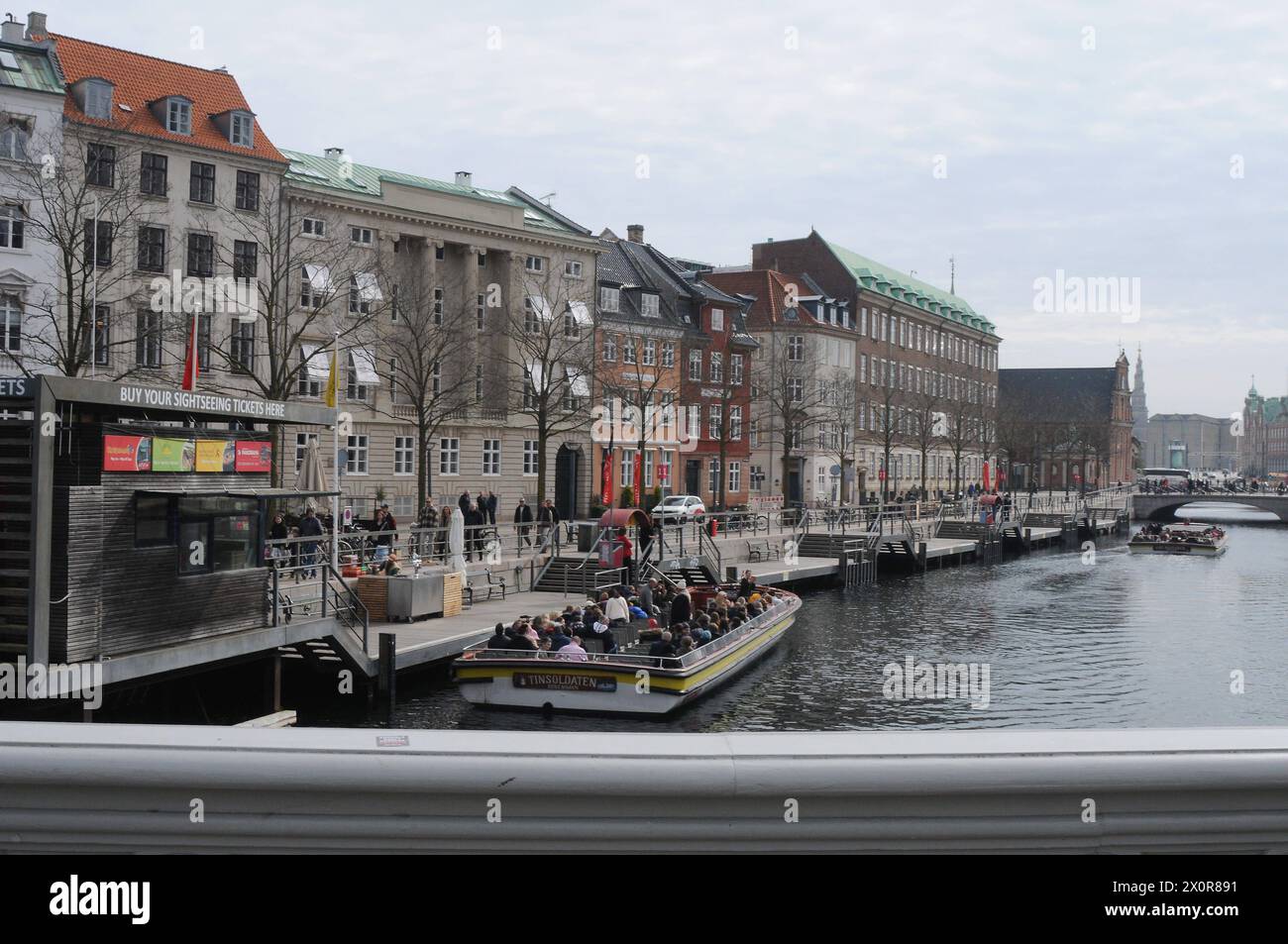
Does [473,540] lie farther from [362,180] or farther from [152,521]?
[362,180]

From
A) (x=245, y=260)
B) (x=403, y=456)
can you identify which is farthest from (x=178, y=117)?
(x=403, y=456)

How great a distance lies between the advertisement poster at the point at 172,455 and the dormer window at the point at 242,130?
34.0m

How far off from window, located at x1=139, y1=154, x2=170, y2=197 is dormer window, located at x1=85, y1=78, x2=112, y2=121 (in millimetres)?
1904

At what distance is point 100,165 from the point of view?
4188 centimetres

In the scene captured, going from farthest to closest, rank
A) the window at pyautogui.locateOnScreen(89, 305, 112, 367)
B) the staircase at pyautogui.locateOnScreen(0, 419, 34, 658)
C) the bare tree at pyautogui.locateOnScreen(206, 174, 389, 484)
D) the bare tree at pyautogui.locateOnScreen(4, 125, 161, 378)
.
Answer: the bare tree at pyautogui.locateOnScreen(206, 174, 389, 484), the window at pyautogui.locateOnScreen(89, 305, 112, 367), the bare tree at pyautogui.locateOnScreen(4, 125, 161, 378), the staircase at pyautogui.locateOnScreen(0, 419, 34, 658)

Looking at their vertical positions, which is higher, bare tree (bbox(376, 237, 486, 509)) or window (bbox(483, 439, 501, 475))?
bare tree (bbox(376, 237, 486, 509))

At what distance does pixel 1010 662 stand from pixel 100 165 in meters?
32.2

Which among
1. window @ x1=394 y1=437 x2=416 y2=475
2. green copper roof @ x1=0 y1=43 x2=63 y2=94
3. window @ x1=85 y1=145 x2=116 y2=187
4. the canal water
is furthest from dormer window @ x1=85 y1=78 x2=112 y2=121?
the canal water

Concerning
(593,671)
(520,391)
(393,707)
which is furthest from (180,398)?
(520,391)

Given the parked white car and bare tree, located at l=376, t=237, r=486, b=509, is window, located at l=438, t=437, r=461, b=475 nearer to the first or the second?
bare tree, located at l=376, t=237, r=486, b=509

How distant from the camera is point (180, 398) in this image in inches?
693

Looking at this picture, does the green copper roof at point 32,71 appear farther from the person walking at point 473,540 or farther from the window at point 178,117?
the person walking at point 473,540

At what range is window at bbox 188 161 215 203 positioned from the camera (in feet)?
155

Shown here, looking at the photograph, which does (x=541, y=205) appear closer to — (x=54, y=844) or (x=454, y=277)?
(x=454, y=277)
